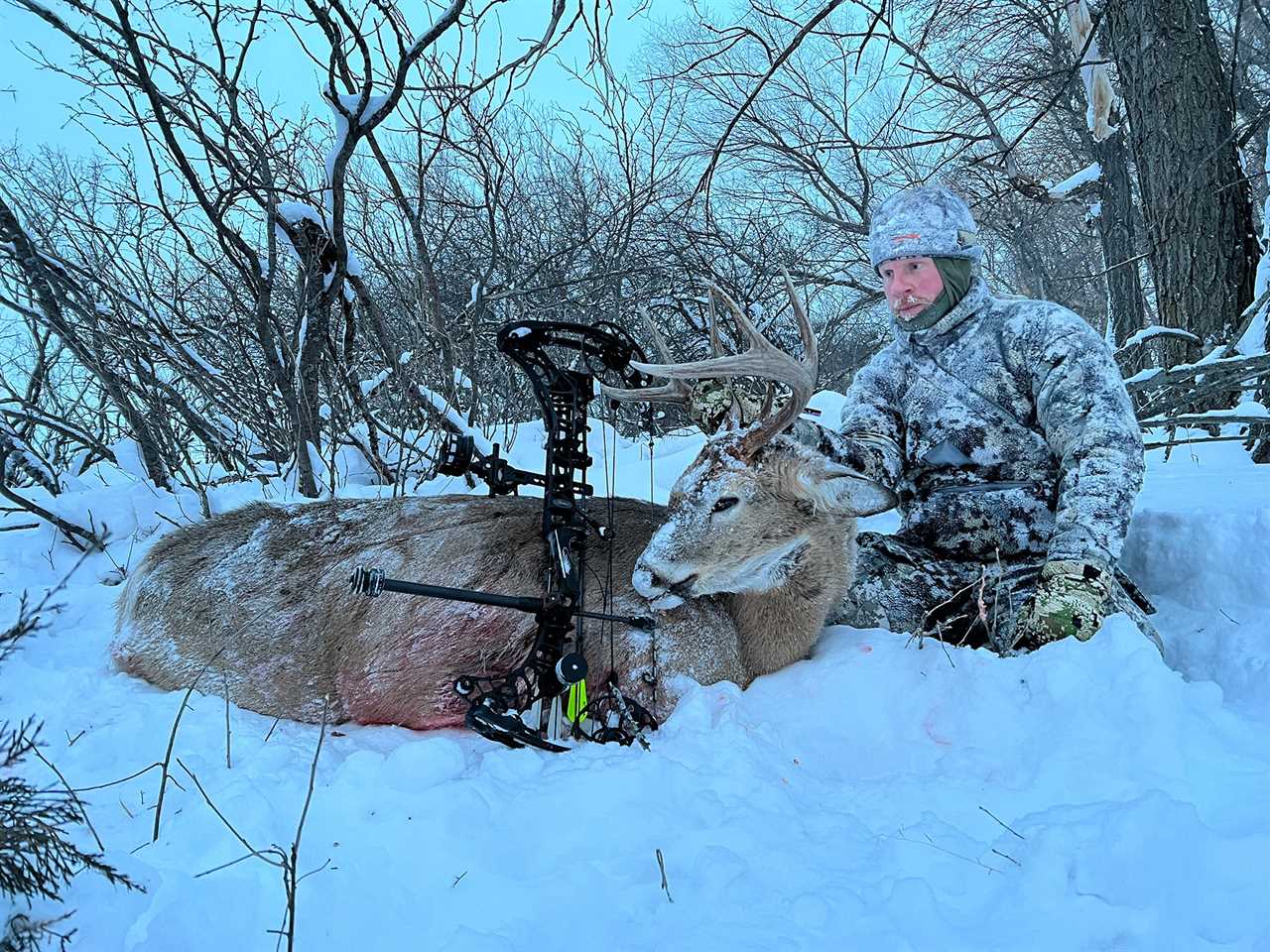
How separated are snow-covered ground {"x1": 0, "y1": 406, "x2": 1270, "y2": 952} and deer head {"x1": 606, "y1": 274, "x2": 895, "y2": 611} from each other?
0.47 m

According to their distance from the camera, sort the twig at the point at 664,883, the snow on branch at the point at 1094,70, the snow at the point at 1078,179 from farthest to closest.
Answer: the snow at the point at 1078,179, the snow on branch at the point at 1094,70, the twig at the point at 664,883

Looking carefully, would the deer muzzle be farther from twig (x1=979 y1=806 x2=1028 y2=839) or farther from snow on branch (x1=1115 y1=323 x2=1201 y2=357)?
snow on branch (x1=1115 y1=323 x2=1201 y2=357)

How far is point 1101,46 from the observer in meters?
6.72

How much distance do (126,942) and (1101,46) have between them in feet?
27.4

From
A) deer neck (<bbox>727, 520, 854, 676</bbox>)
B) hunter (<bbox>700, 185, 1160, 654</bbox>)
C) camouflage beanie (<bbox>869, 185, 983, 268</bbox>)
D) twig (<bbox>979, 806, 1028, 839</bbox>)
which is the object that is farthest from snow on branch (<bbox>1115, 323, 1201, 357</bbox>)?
twig (<bbox>979, 806, 1028, 839</bbox>)

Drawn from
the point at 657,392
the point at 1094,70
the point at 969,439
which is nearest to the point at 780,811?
the point at 969,439

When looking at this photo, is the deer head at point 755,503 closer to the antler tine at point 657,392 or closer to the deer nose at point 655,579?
the deer nose at point 655,579

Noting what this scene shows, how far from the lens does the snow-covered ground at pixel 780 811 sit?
163cm

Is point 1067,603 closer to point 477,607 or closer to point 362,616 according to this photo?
point 477,607

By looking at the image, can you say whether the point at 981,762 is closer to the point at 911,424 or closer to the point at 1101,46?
the point at 911,424

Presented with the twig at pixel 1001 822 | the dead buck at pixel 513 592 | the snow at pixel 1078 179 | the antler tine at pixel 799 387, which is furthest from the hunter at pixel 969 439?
the snow at pixel 1078 179

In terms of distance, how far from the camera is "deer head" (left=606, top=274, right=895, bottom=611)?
3.37m

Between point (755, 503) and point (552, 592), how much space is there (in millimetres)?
970

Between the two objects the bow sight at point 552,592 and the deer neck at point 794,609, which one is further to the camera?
the deer neck at point 794,609
